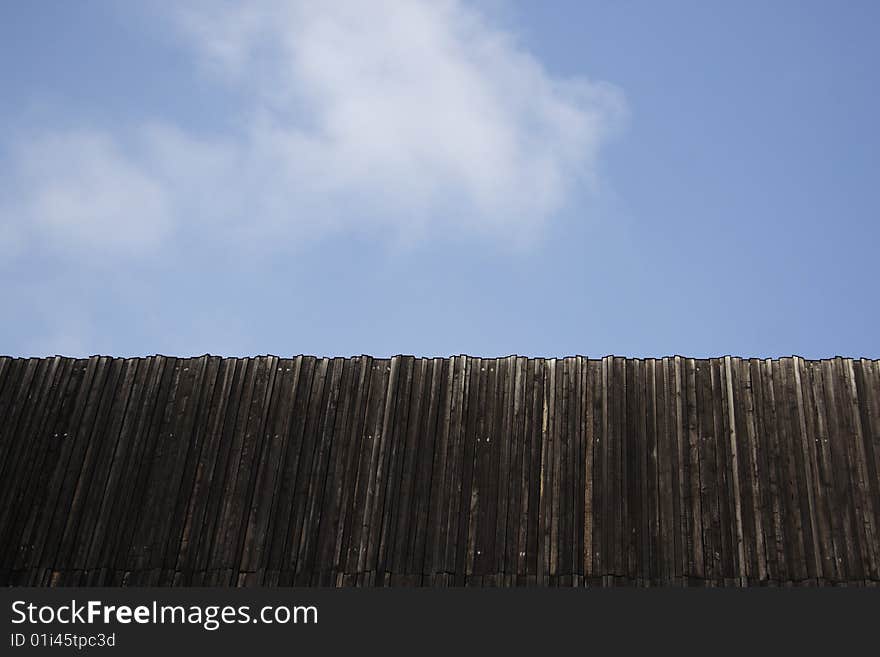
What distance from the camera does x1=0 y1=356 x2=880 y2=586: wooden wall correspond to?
15008mm

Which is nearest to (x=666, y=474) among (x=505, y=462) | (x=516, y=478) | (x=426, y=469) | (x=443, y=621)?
(x=516, y=478)

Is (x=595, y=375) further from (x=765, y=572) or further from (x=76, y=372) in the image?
(x=76, y=372)

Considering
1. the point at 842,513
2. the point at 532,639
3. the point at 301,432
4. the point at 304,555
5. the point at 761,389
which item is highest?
the point at 761,389

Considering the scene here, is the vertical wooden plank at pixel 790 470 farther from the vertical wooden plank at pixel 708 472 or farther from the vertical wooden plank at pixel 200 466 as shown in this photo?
the vertical wooden plank at pixel 200 466

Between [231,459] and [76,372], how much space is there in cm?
452

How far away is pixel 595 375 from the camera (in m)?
17.0

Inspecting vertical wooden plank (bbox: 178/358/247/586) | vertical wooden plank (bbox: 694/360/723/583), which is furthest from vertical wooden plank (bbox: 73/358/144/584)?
vertical wooden plank (bbox: 694/360/723/583)

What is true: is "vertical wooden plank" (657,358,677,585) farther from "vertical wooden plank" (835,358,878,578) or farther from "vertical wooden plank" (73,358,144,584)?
"vertical wooden plank" (73,358,144,584)

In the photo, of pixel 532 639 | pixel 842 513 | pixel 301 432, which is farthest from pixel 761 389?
pixel 301 432

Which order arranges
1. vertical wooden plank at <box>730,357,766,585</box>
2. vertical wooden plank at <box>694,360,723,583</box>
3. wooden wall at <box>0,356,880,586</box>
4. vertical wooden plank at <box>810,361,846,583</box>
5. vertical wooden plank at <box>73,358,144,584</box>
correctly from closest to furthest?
vertical wooden plank at <box>810,361,846,583</box>, vertical wooden plank at <box>730,357,766,585</box>, vertical wooden plank at <box>694,360,723,583</box>, wooden wall at <box>0,356,880,586</box>, vertical wooden plank at <box>73,358,144,584</box>

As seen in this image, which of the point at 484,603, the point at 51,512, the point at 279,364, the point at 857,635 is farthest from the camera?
the point at 279,364

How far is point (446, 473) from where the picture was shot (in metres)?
16.1

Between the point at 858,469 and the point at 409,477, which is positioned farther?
the point at 409,477

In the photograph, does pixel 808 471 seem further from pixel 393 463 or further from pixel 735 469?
pixel 393 463
